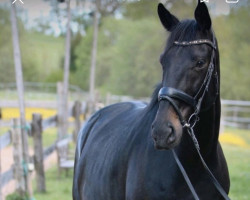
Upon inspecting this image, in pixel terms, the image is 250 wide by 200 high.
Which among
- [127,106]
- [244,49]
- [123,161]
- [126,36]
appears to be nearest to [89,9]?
[127,106]

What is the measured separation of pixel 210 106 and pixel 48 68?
43524 mm

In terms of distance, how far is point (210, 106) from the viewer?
111 inches

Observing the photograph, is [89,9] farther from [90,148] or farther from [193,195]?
[193,195]

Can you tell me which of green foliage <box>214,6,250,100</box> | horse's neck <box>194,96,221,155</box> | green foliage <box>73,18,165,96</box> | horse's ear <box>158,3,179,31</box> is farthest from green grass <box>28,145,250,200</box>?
green foliage <box>73,18,165,96</box>

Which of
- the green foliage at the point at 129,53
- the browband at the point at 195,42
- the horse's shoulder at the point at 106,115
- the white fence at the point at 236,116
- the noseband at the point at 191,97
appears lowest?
the white fence at the point at 236,116

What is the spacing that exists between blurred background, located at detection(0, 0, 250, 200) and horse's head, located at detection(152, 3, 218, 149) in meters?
1.14

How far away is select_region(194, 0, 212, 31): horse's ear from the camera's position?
2725mm

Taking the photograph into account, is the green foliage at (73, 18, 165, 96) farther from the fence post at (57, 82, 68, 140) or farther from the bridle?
the bridle

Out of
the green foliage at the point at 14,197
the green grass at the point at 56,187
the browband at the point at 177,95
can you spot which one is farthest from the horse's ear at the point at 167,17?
the green grass at the point at 56,187

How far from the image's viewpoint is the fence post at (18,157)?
258 inches

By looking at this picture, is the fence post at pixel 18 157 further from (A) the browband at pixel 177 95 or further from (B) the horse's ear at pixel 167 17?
(A) the browband at pixel 177 95

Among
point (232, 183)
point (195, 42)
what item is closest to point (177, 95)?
point (195, 42)

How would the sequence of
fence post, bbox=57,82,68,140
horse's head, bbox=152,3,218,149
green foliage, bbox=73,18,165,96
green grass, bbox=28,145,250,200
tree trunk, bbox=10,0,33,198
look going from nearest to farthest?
horse's head, bbox=152,3,218,149, tree trunk, bbox=10,0,33,198, green grass, bbox=28,145,250,200, fence post, bbox=57,82,68,140, green foliage, bbox=73,18,165,96

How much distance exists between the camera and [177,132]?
249 centimetres
